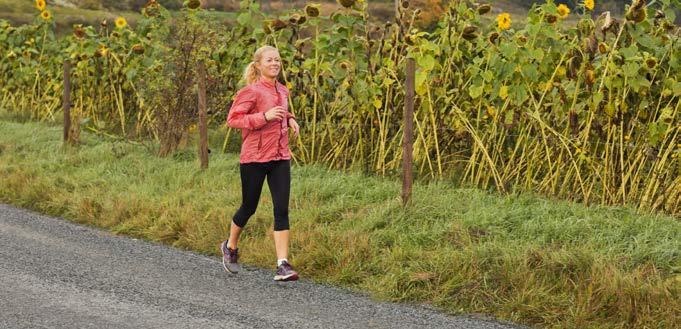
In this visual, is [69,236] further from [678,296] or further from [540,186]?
[678,296]

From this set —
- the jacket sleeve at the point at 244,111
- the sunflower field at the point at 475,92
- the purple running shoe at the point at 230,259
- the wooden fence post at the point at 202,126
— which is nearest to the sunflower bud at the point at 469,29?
the sunflower field at the point at 475,92

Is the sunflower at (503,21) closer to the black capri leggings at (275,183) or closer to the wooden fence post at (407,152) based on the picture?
the wooden fence post at (407,152)

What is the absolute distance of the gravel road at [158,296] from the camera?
628 cm

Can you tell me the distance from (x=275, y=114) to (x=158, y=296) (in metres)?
Result: 1.39

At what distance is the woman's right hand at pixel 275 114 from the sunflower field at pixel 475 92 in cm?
292

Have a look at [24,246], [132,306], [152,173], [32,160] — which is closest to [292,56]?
[152,173]

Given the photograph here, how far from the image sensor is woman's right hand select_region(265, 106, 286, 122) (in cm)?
724

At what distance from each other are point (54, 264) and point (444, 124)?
13.6ft

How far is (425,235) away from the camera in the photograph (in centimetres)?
796

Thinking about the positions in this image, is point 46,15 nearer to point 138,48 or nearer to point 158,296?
point 138,48

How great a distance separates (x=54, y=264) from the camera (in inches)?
309

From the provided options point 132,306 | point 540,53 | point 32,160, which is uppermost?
point 540,53

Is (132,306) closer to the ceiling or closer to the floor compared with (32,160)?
closer to the ceiling

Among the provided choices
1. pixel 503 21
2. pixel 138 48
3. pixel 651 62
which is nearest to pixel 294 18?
pixel 503 21
